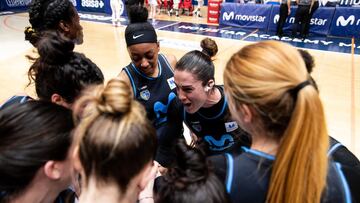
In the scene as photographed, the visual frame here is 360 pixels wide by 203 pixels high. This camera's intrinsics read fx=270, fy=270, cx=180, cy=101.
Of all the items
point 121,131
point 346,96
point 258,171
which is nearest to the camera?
point 121,131

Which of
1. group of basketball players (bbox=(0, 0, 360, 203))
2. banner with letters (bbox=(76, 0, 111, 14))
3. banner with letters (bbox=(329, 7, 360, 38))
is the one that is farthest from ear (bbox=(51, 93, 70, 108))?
banner with letters (bbox=(76, 0, 111, 14))

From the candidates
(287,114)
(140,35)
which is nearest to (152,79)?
(140,35)

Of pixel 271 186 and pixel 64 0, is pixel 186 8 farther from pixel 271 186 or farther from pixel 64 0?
pixel 271 186

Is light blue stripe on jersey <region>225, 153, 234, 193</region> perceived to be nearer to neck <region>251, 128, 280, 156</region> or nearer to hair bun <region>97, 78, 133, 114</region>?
neck <region>251, 128, 280, 156</region>

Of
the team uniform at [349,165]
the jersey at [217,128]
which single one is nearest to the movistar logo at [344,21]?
the jersey at [217,128]

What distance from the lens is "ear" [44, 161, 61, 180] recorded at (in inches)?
40.7

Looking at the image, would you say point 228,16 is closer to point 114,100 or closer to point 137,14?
point 137,14

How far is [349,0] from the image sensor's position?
33.7 feet

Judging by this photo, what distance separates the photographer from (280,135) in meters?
1.06

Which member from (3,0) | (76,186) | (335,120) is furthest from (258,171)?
(3,0)

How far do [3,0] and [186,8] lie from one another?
8511 millimetres

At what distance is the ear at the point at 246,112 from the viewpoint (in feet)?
3.45

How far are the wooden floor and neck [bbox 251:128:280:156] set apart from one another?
1.35 meters

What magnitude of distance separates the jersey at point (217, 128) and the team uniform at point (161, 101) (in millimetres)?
197
